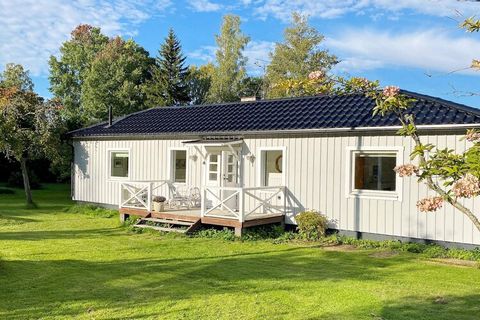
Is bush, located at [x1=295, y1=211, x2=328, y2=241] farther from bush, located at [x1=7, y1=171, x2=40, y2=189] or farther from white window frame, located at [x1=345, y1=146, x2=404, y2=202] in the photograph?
bush, located at [x1=7, y1=171, x2=40, y2=189]

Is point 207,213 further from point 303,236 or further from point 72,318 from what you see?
point 72,318

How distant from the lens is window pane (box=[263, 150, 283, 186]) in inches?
539

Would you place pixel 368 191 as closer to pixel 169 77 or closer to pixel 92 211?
pixel 92 211

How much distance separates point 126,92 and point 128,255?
86.0 ft

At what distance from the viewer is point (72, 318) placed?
5.72 meters

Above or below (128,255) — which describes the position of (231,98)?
above

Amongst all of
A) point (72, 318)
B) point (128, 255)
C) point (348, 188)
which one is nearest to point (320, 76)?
point (72, 318)

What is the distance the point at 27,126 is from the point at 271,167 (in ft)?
37.9

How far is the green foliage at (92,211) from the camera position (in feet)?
55.4

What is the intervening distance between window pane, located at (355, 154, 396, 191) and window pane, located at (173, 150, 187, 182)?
620 cm

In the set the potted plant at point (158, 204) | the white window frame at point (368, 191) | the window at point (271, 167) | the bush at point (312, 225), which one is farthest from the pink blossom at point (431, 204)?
the potted plant at point (158, 204)

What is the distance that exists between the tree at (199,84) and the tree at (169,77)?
4116 millimetres

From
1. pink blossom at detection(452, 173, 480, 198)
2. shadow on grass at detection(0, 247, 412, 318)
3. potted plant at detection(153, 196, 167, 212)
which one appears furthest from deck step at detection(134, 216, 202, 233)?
pink blossom at detection(452, 173, 480, 198)

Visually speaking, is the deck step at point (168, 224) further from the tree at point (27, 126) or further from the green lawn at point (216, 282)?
the tree at point (27, 126)
